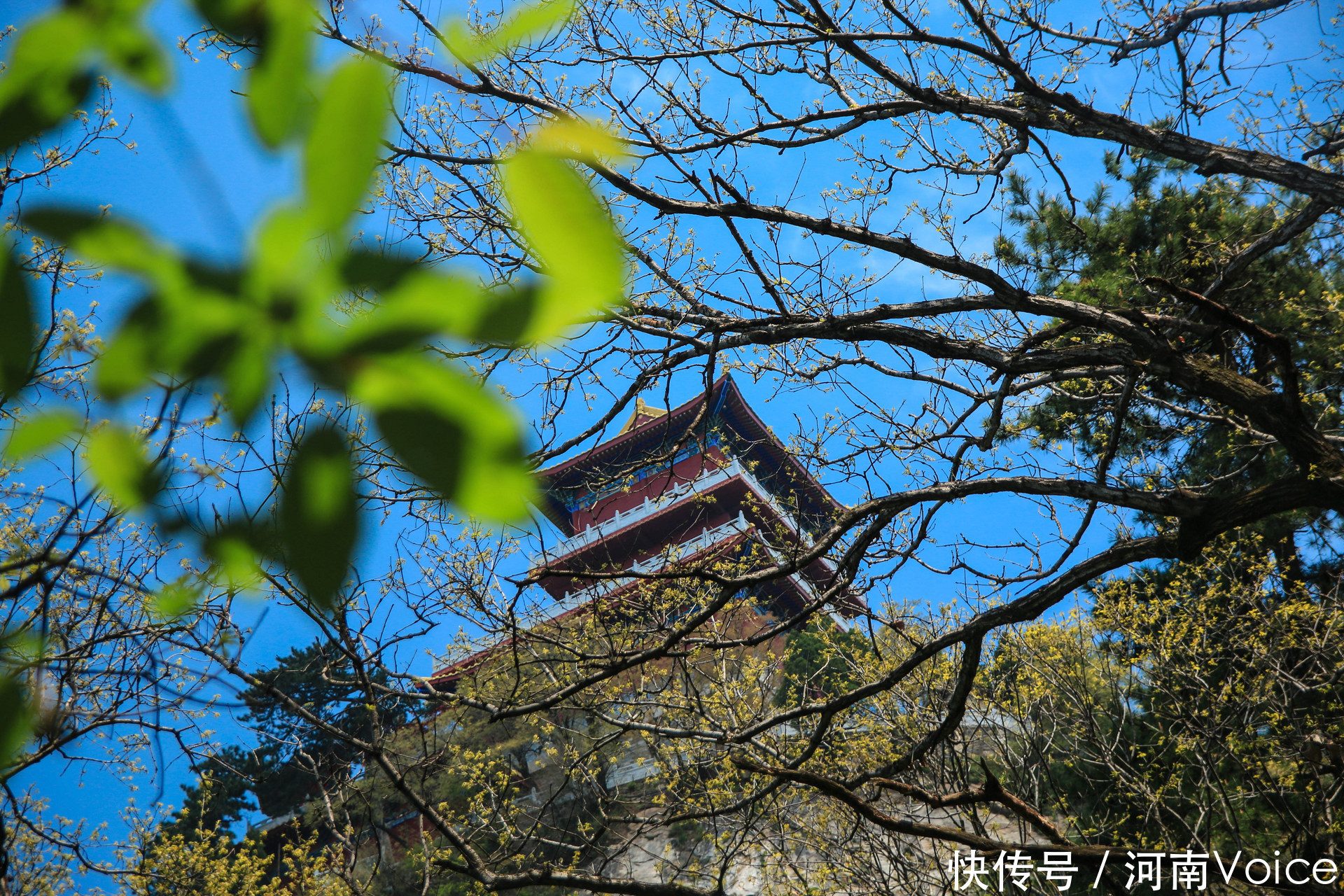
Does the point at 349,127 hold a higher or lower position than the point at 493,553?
lower

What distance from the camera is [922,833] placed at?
61.1 inches

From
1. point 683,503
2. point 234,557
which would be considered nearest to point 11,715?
point 234,557

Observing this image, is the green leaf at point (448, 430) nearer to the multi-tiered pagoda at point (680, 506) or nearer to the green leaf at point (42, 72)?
the multi-tiered pagoda at point (680, 506)

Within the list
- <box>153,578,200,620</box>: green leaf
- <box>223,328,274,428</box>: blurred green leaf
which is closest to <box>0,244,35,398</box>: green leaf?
<box>223,328,274,428</box>: blurred green leaf

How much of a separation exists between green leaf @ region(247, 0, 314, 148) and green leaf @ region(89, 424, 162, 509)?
177 mm

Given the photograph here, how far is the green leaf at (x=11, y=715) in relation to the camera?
1.27 feet

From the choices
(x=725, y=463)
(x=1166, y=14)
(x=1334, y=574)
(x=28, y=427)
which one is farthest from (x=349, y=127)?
(x=1334, y=574)

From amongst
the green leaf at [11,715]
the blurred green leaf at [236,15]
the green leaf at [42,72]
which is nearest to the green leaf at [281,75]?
the blurred green leaf at [236,15]

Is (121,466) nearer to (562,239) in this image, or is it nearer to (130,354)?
(130,354)

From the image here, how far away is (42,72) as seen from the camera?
1.26 feet

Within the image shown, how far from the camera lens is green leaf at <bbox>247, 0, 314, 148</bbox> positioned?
0.88ft

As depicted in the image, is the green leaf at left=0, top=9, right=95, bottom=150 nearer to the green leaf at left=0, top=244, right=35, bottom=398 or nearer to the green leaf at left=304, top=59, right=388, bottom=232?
the green leaf at left=0, top=244, right=35, bottom=398

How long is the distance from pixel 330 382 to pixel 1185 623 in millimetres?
7380

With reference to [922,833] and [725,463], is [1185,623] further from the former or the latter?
[922,833]
